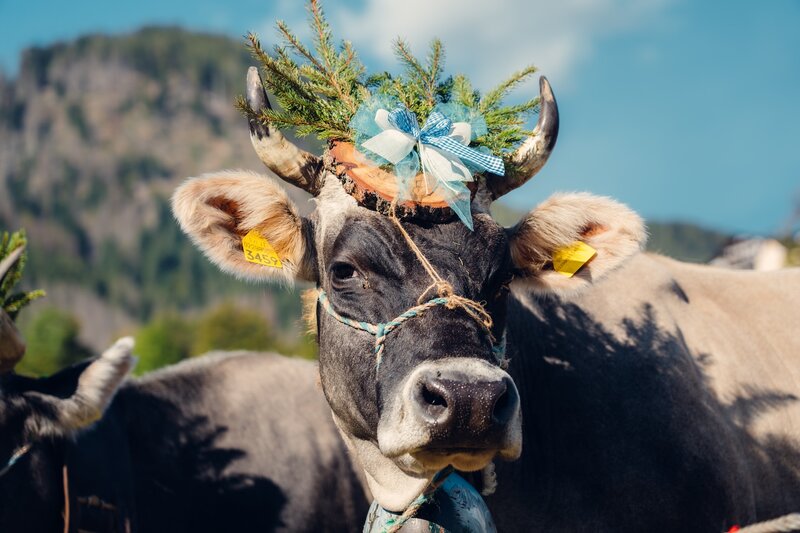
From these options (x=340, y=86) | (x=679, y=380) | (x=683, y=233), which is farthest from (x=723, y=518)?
(x=683, y=233)

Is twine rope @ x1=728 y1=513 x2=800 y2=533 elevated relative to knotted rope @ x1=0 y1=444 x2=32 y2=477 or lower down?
elevated

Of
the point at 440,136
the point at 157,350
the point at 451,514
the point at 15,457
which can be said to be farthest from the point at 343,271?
the point at 157,350

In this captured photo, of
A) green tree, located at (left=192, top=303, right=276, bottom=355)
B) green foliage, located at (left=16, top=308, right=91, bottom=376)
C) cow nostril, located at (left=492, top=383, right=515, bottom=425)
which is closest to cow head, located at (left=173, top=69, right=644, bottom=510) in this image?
cow nostril, located at (left=492, top=383, right=515, bottom=425)

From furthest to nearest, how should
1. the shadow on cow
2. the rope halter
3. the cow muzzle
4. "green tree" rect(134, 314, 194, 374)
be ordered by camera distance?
"green tree" rect(134, 314, 194, 374)
the shadow on cow
the rope halter
the cow muzzle

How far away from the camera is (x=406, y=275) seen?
13.9 feet

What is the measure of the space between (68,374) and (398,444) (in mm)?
3049

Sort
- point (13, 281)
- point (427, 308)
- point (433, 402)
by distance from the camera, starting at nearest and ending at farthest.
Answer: point (433, 402) < point (427, 308) < point (13, 281)

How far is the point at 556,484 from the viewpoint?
5.02 m

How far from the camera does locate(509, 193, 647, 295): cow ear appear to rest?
495 centimetres

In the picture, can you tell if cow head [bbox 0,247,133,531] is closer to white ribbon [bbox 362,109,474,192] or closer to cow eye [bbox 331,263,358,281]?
cow eye [bbox 331,263,358,281]

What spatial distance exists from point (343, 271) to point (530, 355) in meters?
1.39

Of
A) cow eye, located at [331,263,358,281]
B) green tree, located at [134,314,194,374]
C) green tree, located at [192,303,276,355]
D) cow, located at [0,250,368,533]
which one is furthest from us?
green tree, located at [192,303,276,355]

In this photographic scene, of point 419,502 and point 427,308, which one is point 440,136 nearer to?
point 427,308

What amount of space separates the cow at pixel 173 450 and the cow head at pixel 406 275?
0.83m
